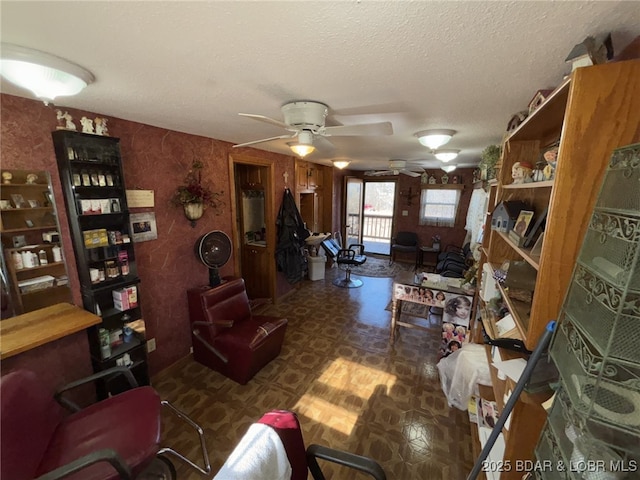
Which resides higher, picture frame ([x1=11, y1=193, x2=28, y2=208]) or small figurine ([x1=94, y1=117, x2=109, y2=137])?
small figurine ([x1=94, y1=117, x2=109, y2=137])

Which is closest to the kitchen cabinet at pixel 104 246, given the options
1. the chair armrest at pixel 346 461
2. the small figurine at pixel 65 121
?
the small figurine at pixel 65 121

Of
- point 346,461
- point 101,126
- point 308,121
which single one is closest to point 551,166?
point 308,121

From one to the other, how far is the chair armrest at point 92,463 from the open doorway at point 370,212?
568cm

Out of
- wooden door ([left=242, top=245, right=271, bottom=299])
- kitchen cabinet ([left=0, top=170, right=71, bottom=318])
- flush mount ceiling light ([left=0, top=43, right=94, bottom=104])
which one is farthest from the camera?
wooden door ([left=242, top=245, right=271, bottom=299])

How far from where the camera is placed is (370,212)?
7.43 meters

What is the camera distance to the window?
5.63 meters

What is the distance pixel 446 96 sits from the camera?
4.48 ft

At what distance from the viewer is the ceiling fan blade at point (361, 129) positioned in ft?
4.81

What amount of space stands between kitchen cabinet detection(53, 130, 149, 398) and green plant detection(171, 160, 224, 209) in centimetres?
53

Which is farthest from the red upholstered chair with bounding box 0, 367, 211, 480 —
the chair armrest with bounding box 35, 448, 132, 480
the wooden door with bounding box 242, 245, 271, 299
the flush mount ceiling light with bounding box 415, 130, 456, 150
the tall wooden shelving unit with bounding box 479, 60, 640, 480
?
the flush mount ceiling light with bounding box 415, 130, 456, 150

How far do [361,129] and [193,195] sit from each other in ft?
5.55

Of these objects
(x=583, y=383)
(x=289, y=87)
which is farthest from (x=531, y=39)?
(x=583, y=383)

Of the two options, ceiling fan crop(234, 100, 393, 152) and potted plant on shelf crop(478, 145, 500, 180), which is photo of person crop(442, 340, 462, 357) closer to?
potted plant on shelf crop(478, 145, 500, 180)

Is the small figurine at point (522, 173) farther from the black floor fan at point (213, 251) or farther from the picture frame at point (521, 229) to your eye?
the black floor fan at point (213, 251)
